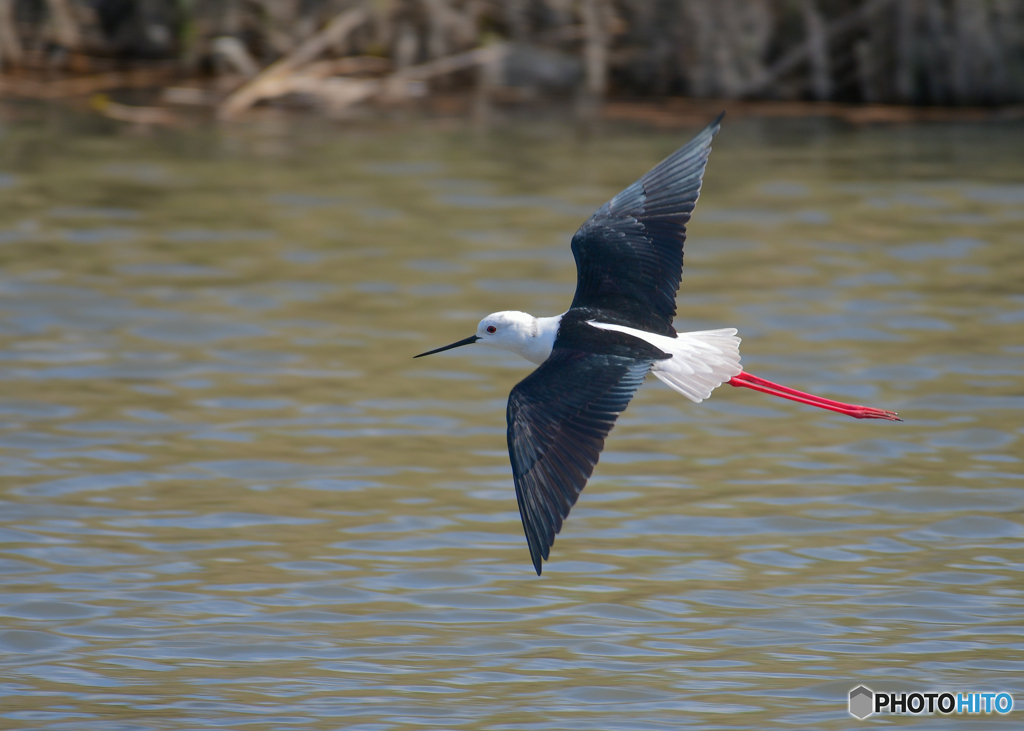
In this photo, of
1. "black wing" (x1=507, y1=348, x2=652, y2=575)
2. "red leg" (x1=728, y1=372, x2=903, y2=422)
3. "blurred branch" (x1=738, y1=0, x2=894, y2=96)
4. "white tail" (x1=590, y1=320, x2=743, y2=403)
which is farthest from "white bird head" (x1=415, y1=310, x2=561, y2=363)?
"blurred branch" (x1=738, y1=0, x2=894, y2=96)

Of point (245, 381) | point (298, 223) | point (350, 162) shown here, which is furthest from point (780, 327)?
point (350, 162)

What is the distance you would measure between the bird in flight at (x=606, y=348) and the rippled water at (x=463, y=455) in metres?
0.56

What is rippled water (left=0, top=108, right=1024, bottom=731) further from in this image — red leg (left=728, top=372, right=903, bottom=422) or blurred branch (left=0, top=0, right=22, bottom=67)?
blurred branch (left=0, top=0, right=22, bottom=67)

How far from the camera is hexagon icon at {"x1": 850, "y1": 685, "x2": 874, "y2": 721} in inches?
178

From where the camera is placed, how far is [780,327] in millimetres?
8430

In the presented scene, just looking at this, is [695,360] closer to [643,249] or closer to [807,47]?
[643,249]

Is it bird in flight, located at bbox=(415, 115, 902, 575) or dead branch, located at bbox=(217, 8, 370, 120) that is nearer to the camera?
bird in flight, located at bbox=(415, 115, 902, 575)

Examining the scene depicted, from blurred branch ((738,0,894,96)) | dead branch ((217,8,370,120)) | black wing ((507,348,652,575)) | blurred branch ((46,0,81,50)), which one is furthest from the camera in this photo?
blurred branch ((46,0,81,50))

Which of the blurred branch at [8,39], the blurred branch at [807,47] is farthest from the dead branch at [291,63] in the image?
the blurred branch at [807,47]

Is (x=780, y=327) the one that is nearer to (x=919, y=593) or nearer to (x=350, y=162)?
(x=919, y=593)

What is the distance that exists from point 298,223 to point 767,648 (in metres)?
6.29

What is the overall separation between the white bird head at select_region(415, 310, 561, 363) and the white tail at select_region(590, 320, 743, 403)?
183 millimetres

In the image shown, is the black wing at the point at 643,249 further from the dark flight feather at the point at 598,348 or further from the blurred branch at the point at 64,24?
the blurred branch at the point at 64,24

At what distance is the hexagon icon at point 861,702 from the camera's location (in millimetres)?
4520
